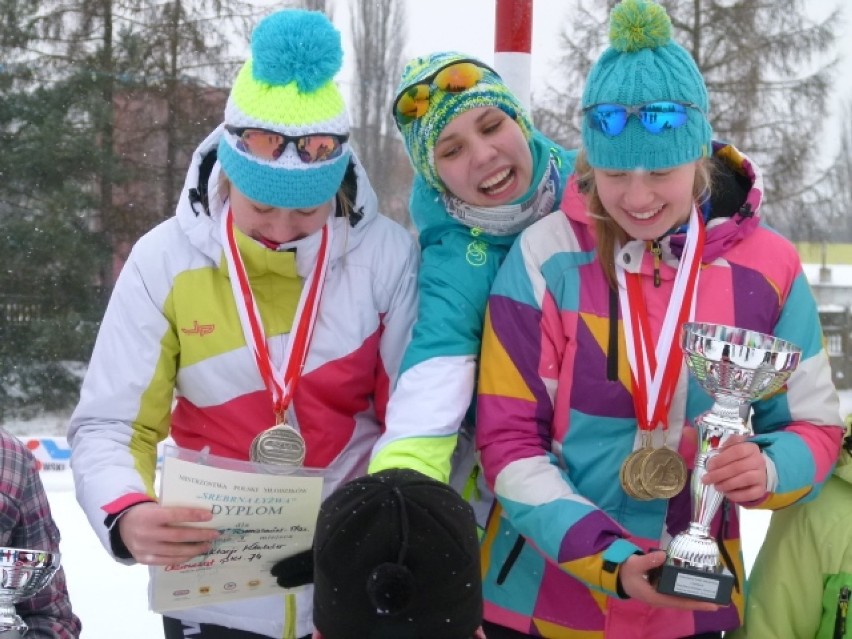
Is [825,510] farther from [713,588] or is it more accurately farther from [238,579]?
[238,579]

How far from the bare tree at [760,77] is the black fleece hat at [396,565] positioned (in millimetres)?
Result: 7198

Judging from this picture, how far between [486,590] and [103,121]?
23.3 ft

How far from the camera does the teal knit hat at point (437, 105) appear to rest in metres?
2.42

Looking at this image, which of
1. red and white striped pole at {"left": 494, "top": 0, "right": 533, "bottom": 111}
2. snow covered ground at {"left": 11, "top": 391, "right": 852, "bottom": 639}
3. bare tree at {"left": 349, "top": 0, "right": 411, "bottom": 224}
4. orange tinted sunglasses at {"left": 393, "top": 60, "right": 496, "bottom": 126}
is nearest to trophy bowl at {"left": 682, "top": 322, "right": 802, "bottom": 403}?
orange tinted sunglasses at {"left": 393, "top": 60, "right": 496, "bottom": 126}

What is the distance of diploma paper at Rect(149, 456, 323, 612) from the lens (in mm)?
2076

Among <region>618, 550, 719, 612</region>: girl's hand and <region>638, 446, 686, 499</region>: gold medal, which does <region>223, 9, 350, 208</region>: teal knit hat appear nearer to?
<region>638, 446, 686, 499</region>: gold medal

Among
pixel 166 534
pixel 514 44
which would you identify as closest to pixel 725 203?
pixel 166 534

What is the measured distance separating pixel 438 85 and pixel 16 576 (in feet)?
4.38

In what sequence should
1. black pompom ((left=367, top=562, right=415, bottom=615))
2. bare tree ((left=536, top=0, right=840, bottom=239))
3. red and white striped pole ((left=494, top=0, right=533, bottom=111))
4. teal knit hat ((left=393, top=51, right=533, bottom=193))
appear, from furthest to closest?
bare tree ((left=536, top=0, right=840, bottom=239)), red and white striped pole ((left=494, top=0, right=533, bottom=111)), teal knit hat ((left=393, top=51, right=533, bottom=193)), black pompom ((left=367, top=562, right=415, bottom=615))

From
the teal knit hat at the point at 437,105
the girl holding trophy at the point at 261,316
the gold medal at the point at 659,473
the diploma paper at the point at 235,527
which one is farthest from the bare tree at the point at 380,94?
the gold medal at the point at 659,473

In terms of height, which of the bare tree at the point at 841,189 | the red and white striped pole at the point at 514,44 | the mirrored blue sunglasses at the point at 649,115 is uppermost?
the red and white striped pole at the point at 514,44

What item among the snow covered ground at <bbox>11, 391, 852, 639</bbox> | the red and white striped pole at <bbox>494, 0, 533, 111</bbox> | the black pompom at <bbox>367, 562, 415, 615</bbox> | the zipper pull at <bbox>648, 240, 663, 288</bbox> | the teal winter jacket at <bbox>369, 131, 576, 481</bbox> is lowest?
the snow covered ground at <bbox>11, 391, 852, 639</bbox>

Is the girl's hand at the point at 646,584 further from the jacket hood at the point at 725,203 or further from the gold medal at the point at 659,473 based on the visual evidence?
the jacket hood at the point at 725,203

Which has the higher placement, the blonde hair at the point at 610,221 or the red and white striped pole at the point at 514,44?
the red and white striped pole at the point at 514,44
